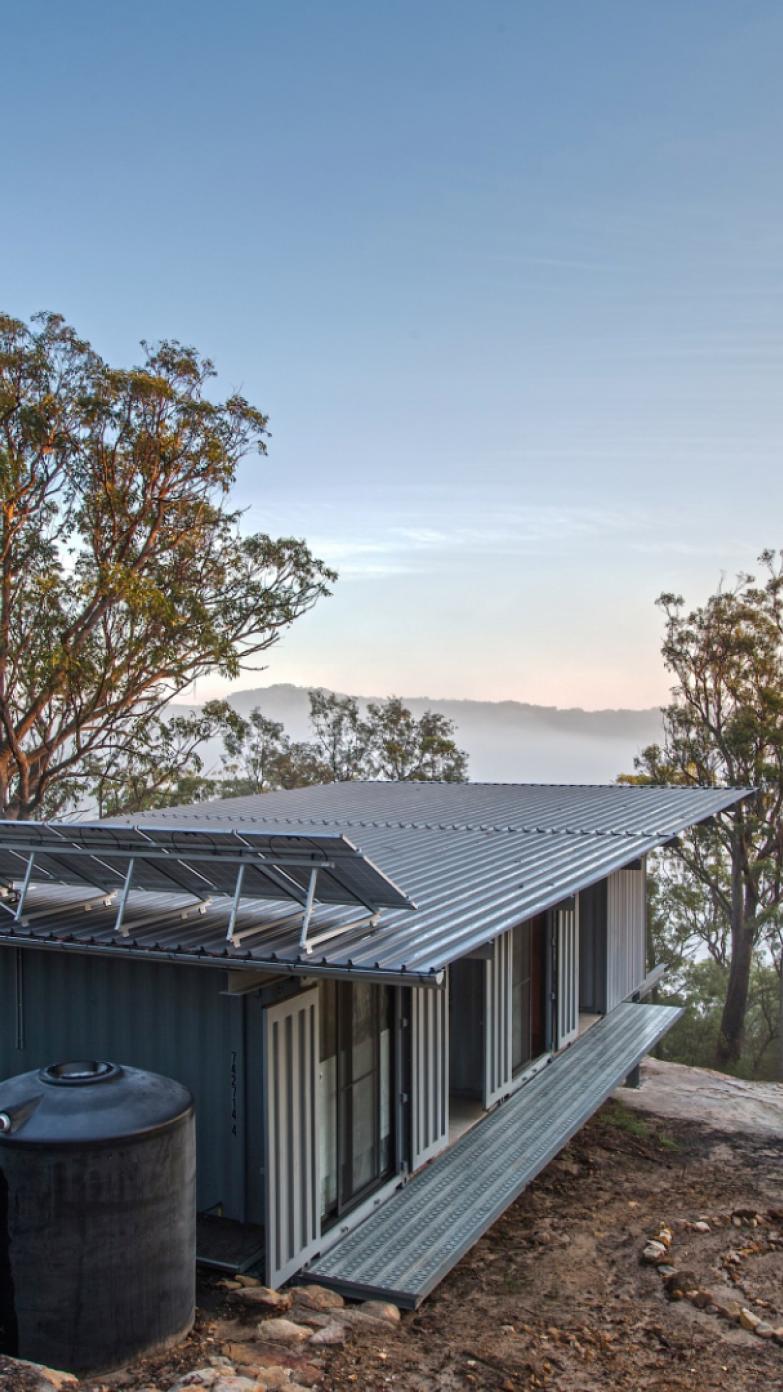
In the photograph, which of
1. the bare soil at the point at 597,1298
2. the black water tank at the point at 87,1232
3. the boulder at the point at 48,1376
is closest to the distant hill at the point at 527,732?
Result: the bare soil at the point at 597,1298

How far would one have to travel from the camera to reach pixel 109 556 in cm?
2345

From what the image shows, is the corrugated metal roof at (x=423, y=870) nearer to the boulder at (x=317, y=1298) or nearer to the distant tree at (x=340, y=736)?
the boulder at (x=317, y=1298)

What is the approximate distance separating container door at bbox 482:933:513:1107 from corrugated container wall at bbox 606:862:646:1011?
378 cm

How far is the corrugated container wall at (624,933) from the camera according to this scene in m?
14.2

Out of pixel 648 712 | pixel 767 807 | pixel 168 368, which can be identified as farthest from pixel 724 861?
pixel 168 368

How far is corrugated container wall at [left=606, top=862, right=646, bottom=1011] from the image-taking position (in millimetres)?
14180

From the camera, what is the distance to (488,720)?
48125 mm

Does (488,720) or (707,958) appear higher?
(488,720)

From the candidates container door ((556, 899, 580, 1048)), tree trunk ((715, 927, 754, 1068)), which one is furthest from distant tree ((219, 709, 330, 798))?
Answer: container door ((556, 899, 580, 1048))

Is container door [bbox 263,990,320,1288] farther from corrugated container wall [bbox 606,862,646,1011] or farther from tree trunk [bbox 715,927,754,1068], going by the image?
tree trunk [bbox 715,927,754,1068]

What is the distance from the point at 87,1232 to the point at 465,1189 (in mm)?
3270

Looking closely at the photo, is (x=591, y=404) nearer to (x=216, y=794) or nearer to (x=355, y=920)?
(x=216, y=794)

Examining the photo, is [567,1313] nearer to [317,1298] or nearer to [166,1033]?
[317,1298]

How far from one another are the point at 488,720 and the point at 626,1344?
41.5 metres
